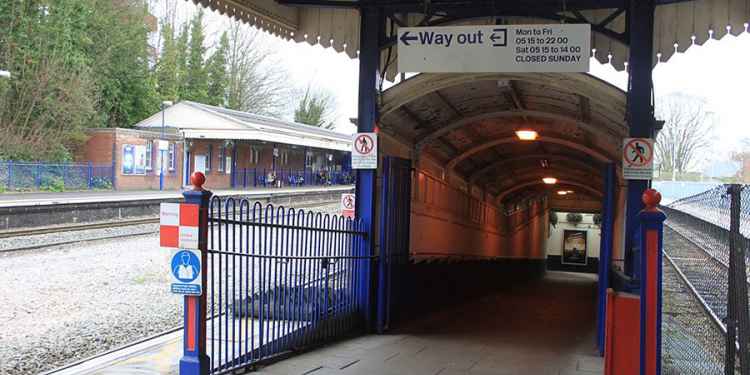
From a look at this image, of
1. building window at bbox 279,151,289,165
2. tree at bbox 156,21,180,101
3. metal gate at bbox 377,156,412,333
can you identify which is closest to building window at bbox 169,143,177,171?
tree at bbox 156,21,180,101

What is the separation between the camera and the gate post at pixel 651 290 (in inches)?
190

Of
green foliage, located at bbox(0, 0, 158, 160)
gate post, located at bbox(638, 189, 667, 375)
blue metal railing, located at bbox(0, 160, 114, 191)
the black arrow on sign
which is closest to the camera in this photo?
gate post, located at bbox(638, 189, 667, 375)

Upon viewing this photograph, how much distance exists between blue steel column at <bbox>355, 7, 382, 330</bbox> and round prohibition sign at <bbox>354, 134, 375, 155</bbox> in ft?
0.41

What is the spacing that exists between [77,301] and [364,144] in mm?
5409

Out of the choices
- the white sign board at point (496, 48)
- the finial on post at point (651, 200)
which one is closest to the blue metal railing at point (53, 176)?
the white sign board at point (496, 48)

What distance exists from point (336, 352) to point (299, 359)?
2.31 ft

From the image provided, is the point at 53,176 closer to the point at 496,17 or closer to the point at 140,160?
the point at 140,160

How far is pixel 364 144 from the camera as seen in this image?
9.42m

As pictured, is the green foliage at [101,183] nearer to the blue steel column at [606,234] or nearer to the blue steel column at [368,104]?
the blue steel column at [368,104]

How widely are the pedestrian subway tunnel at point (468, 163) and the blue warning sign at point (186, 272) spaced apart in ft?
13.4

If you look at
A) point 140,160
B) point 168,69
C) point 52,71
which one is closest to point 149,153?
point 140,160

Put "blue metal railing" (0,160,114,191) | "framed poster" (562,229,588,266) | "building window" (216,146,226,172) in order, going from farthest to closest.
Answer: "framed poster" (562,229,588,266), "building window" (216,146,226,172), "blue metal railing" (0,160,114,191)

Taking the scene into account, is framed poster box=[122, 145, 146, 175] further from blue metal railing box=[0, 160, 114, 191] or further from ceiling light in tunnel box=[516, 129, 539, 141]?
ceiling light in tunnel box=[516, 129, 539, 141]

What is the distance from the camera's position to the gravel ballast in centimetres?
862
